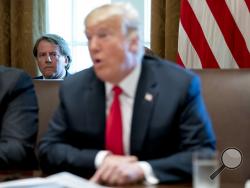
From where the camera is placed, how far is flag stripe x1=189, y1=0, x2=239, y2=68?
127 inches

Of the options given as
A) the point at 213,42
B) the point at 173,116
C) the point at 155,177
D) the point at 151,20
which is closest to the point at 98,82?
the point at 173,116

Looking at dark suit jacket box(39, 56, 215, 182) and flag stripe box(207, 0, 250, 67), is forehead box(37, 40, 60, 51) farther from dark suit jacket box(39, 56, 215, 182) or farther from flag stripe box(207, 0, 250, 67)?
dark suit jacket box(39, 56, 215, 182)

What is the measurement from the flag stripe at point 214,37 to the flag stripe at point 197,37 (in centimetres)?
3

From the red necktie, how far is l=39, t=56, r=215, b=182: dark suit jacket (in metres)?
0.03

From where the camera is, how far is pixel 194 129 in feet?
6.00

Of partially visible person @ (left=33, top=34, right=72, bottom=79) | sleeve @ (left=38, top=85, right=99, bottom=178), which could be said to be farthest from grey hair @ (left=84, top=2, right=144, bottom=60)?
partially visible person @ (left=33, top=34, right=72, bottom=79)

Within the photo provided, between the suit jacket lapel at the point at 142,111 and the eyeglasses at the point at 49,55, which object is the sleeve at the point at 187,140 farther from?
the eyeglasses at the point at 49,55

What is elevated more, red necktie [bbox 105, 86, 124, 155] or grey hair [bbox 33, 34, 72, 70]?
grey hair [bbox 33, 34, 72, 70]

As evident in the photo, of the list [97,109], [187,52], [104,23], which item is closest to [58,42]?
[187,52]

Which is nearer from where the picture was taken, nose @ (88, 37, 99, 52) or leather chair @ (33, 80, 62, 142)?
nose @ (88, 37, 99, 52)

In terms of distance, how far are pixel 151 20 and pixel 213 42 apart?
70 cm

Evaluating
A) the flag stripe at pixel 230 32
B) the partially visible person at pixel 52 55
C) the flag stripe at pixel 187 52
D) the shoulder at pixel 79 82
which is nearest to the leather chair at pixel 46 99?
the shoulder at pixel 79 82

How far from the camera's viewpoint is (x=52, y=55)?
4.09 metres

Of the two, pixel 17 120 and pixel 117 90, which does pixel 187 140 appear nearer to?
pixel 117 90
